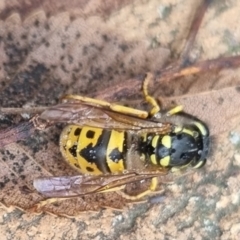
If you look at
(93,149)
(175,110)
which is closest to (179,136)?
(175,110)

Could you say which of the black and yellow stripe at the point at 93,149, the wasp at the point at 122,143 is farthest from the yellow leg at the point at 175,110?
the black and yellow stripe at the point at 93,149

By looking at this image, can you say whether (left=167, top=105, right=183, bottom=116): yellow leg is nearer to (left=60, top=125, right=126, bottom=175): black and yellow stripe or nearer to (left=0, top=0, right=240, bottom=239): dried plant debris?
(left=0, top=0, right=240, bottom=239): dried plant debris

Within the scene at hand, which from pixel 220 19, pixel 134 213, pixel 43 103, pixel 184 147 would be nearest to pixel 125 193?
pixel 134 213

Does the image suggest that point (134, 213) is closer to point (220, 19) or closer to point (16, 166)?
point (16, 166)

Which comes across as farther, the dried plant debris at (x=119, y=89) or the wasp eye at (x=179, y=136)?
the wasp eye at (x=179, y=136)

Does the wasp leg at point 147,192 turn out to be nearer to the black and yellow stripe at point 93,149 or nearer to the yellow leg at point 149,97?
the black and yellow stripe at point 93,149

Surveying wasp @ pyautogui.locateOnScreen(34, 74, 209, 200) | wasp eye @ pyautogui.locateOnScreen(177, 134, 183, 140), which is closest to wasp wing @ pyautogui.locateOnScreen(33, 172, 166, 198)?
wasp @ pyautogui.locateOnScreen(34, 74, 209, 200)
